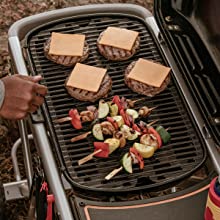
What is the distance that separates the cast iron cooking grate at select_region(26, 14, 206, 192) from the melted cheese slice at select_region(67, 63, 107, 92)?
48mm

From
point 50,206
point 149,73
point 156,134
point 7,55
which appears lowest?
point 7,55

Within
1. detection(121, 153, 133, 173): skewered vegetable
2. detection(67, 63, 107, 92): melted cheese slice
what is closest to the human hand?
detection(67, 63, 107, 92): melted cheese slice

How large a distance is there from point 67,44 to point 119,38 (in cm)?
17

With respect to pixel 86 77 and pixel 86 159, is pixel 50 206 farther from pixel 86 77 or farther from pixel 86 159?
pixel 86 77

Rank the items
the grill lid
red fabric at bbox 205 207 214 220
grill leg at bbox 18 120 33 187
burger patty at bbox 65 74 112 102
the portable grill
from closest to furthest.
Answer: red fabric at bbox 205 207 214 220, the portable grill, the grill lid, burger patty at bbox 65 74 112 102, grill leg at bbox 18 120 33 187

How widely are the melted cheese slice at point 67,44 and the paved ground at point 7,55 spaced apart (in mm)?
892

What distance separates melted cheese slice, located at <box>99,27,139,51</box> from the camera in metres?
1.96

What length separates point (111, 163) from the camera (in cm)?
173

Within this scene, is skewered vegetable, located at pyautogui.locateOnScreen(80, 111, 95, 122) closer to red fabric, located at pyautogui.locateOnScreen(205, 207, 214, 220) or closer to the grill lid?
the grill lid

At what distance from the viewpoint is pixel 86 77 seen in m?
1.88

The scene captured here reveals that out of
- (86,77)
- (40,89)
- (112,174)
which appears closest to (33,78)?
(40,89)

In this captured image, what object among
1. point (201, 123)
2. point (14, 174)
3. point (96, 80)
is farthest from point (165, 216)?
point (14, 174)

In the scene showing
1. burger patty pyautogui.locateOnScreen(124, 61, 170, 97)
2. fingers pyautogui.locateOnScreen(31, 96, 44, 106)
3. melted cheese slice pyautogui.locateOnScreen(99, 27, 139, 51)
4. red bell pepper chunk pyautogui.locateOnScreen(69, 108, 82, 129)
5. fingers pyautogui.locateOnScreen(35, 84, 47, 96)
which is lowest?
red bell pepper chunk pyautogui.locateOnScreen(69, 108, 82, 129)

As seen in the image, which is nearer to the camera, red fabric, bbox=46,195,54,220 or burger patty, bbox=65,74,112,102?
red fabric, bbox=46,195,54,220
